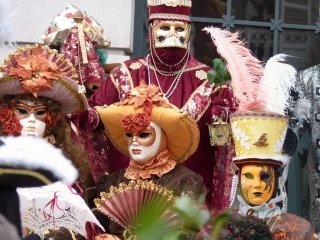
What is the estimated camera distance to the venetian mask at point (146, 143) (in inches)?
195

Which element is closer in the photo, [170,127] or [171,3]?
[170,127]

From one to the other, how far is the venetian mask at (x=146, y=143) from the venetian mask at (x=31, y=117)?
0.44 metres

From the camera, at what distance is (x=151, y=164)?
5023 millimetres

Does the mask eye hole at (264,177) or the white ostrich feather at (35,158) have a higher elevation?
the white ostrich feather at (35,158)

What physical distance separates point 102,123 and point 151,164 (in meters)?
0.56

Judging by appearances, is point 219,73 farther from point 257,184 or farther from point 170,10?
point 257,184

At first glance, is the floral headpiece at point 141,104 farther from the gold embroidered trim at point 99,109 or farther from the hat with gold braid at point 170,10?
the hat with gold braid at point 170,10

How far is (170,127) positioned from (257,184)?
58cm

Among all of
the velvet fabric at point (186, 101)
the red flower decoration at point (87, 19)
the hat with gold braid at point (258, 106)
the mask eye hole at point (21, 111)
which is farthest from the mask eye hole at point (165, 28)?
the mask eye hole at point (21, 111)

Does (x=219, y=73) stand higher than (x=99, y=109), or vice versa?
(x=219, y=73)

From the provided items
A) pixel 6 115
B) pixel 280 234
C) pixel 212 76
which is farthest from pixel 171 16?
pixel 280 234

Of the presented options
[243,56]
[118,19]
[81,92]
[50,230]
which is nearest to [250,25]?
[118,19]

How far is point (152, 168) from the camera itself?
503 centimetres

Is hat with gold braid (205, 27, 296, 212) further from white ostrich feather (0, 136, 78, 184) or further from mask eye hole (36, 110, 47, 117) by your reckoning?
white ostrich feather (0, 136, 78, 184)
